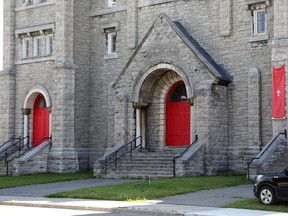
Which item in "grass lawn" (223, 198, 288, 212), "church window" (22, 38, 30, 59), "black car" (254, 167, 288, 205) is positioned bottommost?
"grass lawn" (223, 198, 288, 212)

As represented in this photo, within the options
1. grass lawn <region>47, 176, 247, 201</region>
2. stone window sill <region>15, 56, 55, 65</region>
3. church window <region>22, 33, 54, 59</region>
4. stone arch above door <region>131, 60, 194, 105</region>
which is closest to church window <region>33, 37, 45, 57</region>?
church window <region>22, 33, 54, 59</region>

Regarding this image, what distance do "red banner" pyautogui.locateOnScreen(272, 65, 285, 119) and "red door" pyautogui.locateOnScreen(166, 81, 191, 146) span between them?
557 cm

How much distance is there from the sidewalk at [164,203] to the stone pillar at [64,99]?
905 cm

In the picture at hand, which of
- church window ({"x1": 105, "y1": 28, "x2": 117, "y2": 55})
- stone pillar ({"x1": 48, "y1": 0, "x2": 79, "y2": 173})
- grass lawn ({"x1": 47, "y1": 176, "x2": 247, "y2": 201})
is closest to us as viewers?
grass lawn ({"x1": 47, "y1": 176, "x2": 247, "y2": 201})

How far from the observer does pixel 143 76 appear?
3189 centimetres

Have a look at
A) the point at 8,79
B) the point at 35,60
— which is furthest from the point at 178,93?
the point at 8,79

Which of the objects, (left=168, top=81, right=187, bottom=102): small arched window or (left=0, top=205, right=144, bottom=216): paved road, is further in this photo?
(left=168, top=81, right=187, bottom=102): small arched window

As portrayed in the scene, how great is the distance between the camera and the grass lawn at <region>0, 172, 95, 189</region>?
28.4m

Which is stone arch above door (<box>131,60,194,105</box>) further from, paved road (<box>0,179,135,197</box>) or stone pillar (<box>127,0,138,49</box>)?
paved road (<box>0,179,135,197</box>)

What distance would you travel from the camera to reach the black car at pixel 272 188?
1836 cm

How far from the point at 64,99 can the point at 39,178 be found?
5.60 metres

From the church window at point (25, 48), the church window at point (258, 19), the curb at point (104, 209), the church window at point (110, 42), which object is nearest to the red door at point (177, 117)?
the church window at point (110, 42)

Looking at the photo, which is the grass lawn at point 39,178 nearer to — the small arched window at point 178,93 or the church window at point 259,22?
the small arched window at point 178,93

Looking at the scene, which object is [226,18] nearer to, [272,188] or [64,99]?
[64,99]
